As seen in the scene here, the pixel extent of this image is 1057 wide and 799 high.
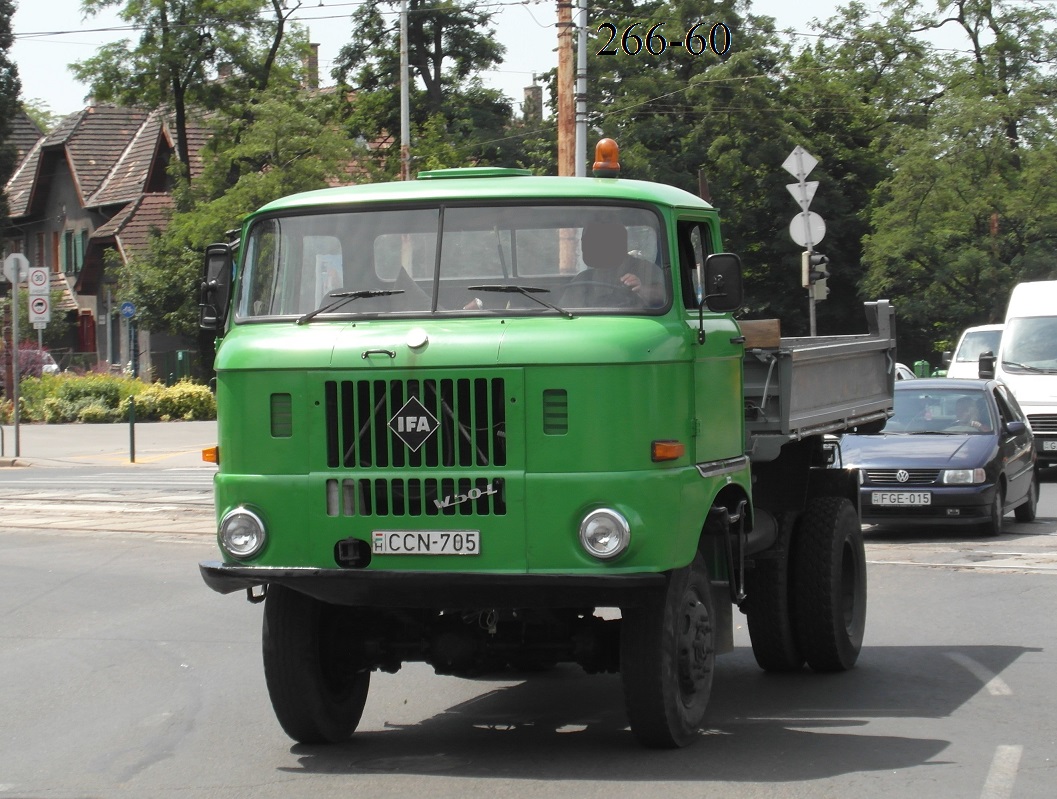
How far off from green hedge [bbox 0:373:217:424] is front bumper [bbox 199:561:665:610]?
31.8 metres

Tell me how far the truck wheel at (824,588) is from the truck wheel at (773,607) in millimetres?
84

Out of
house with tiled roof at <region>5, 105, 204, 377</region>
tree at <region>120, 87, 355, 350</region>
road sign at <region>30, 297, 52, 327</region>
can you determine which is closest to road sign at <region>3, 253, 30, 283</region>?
road sign at <region>30, 297, 52, 327</region>

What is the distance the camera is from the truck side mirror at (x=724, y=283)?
6.83 meters

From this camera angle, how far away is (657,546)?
6234 mm

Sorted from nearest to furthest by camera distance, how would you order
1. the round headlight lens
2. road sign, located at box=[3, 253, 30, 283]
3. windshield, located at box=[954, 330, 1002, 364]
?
the round headlight lens, windshield, located at box=[954, 330, 1002, 364], road sign, located at box=[3, 253, 30, 283]

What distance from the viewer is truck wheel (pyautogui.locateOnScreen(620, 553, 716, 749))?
644 centimetres

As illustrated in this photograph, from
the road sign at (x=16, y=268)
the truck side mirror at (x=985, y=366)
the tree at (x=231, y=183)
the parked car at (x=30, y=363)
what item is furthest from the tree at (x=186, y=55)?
the truck side mirror at (x=985, y=366)

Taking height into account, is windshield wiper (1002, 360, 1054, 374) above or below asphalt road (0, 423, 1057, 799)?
above

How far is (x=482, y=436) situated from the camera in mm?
6328

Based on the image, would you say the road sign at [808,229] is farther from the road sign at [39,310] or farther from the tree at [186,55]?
the tree at [186,55]

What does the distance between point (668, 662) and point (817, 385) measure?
263cm

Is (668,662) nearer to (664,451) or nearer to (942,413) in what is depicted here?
(664,451)

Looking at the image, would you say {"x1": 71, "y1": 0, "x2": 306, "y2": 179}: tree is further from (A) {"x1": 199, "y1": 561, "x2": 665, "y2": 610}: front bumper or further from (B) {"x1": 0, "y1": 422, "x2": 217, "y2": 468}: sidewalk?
(A) {"x1": 199, "y1": 561, "x2": 665, "y2": 610}: front bumper

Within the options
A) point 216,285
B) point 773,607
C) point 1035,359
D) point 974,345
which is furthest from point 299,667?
point 974,345
